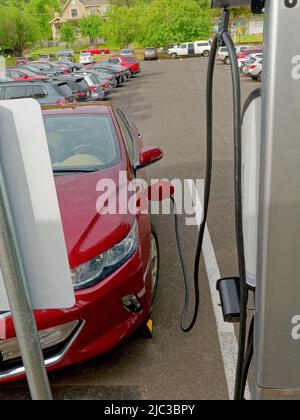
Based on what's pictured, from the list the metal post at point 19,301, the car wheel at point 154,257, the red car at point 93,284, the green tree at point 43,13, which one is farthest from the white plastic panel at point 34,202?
the green tree at point 43,13

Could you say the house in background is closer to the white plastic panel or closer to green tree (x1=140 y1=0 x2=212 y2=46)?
green tree (x1=140 y1=0 x2=212 y2=46)

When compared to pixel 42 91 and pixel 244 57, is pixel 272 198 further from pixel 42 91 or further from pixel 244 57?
pixel 244 57

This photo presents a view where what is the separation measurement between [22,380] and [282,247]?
Answer: 7.16 ft

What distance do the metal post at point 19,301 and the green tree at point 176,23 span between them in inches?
2222

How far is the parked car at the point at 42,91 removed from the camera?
11.1 metres

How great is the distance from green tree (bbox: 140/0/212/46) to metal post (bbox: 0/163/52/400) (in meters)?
56.5

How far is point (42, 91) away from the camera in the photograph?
446 inches

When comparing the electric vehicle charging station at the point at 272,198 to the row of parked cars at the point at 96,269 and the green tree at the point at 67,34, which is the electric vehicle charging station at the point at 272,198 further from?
the green tree at the point at 67,34

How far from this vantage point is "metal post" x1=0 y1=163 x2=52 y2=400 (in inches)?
42.2

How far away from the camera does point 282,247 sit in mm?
1090

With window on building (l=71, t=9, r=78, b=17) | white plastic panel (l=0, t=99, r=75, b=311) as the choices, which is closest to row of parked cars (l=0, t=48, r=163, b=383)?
white plastic panel (l=0, t=99, r=75, b=311)

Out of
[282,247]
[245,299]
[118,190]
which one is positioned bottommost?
[118,190]
